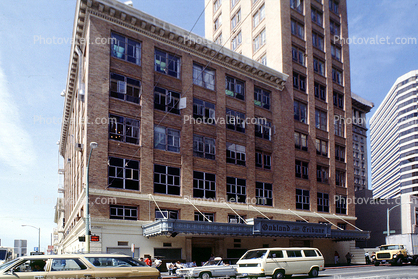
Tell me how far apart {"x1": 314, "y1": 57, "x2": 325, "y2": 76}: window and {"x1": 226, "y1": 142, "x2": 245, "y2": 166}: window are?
54.6 ft

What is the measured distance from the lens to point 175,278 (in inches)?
950

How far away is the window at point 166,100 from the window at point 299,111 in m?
15.7

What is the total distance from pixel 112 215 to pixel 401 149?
129 metres

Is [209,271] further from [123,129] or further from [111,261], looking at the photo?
[123,129]

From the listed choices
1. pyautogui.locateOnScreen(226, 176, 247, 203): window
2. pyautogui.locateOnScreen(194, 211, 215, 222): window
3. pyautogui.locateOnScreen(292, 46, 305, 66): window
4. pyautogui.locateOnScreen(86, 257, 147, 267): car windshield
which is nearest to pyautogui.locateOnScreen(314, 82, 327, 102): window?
pyautogui.locateOnScreen(292, 46, 305, 66): window

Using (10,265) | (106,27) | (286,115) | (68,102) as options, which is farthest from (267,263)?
(68,102)

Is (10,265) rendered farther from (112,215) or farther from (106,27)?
(106,27)

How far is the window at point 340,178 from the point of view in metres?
47.7

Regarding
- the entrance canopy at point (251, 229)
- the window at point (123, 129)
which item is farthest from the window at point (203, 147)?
the entrance canopy at point (251, 229)

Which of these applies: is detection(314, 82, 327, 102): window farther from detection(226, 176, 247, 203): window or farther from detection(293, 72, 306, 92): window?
detection(226, 176, 247, 203): window

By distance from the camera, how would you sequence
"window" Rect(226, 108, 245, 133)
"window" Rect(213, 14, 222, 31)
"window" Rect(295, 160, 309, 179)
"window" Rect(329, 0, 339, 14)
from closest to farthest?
"window" Rect(226, 108, 245, 133), "window" Rect(295, 160, 309, 179), "window" Rect(329, 0, 339, 14), "window" Rect(213, 14, 222, 31)

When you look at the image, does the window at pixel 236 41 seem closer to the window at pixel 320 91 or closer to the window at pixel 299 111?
the window at pixel 320 91

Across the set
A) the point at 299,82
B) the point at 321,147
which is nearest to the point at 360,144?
the point at 321,147

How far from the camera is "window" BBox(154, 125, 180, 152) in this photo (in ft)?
104
